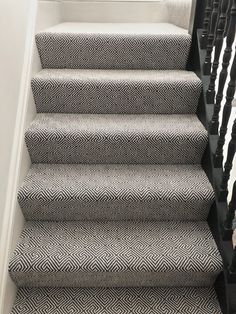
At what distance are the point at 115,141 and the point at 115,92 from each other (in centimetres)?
31

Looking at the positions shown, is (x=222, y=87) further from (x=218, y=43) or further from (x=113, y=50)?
(x=113, y=50)

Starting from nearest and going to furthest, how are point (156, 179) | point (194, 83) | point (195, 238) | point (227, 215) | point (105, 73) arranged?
point (227, 215) < point (195, 238) < point (156, 179) < point (194, 83) < point (105, 73)

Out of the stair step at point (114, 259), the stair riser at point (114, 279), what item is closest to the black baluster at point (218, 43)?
the stair step at point (114, 259)

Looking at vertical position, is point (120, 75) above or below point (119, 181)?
above

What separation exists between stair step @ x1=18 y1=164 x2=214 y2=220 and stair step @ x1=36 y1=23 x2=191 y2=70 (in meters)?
0.76

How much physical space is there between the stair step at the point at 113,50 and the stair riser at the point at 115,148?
580mm

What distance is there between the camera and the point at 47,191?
4.31 feet

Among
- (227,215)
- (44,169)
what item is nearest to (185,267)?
(227,215)

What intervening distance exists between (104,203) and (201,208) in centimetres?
47

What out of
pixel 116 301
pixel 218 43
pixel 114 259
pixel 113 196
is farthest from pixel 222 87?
pixel 116 301

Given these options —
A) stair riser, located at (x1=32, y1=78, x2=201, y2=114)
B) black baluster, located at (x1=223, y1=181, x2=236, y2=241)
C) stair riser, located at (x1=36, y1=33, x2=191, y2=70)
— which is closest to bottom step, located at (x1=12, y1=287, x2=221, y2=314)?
black baluster, located at (x1=223, y1=181, x2=236, y2=241)

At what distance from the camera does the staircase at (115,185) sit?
3.89 feet

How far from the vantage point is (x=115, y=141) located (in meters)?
1.44

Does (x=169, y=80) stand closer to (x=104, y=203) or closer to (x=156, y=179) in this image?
(x=156, y=179)
